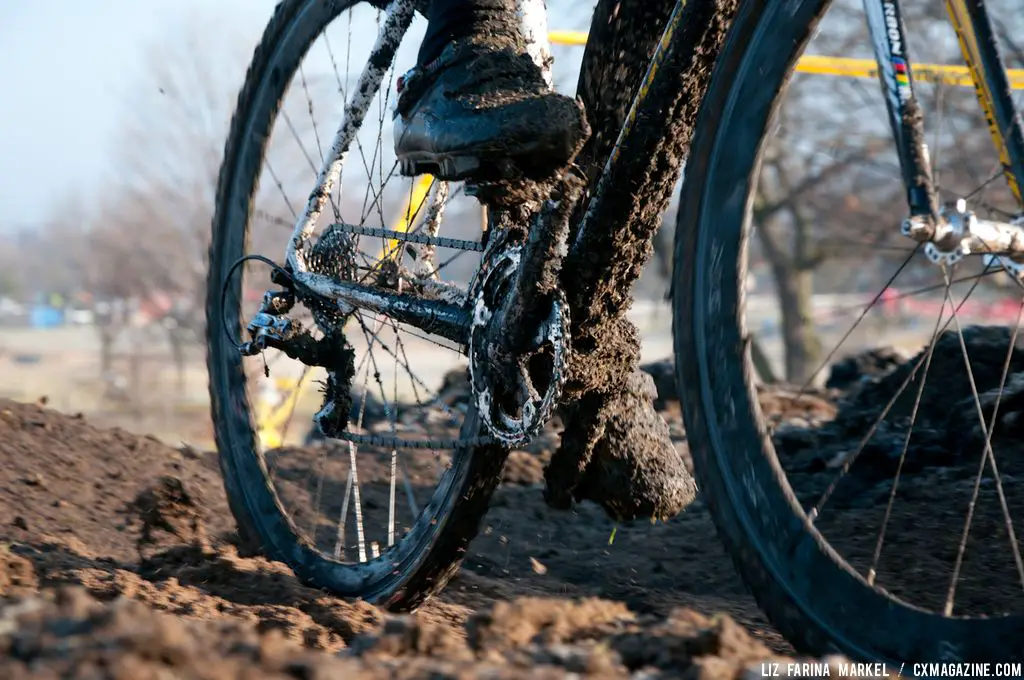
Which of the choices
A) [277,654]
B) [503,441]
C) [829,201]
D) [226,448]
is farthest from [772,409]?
[829,201]

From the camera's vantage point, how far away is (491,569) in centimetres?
336

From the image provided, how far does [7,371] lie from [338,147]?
37107mm

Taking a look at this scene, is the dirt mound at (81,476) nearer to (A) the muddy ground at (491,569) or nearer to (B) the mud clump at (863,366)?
(A) the muddy ground at (491,569)

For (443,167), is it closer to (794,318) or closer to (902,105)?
(902,105)

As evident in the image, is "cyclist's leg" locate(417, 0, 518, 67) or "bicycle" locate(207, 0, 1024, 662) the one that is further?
"cyclist's leg" locate(417, 0, 518, 67)

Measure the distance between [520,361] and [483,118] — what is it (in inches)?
18.8

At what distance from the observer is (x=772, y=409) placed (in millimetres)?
5566

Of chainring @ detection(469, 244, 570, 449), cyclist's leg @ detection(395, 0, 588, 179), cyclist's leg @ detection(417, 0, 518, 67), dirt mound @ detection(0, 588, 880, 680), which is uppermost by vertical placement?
cyclist's leg @ detection(417, 0, 518, 67)

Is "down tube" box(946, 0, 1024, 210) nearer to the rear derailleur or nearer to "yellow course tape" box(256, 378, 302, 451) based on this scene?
the rear derailleur

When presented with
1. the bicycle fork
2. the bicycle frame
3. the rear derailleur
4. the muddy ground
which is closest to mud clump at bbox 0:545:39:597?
the muddy ground

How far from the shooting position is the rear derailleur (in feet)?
9.28

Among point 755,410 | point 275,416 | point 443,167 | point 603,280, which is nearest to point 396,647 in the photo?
point 755,410

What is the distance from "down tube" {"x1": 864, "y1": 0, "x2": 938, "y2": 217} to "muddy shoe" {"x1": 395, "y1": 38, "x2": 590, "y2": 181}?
0.55m

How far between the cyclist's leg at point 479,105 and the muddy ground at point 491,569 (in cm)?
66
